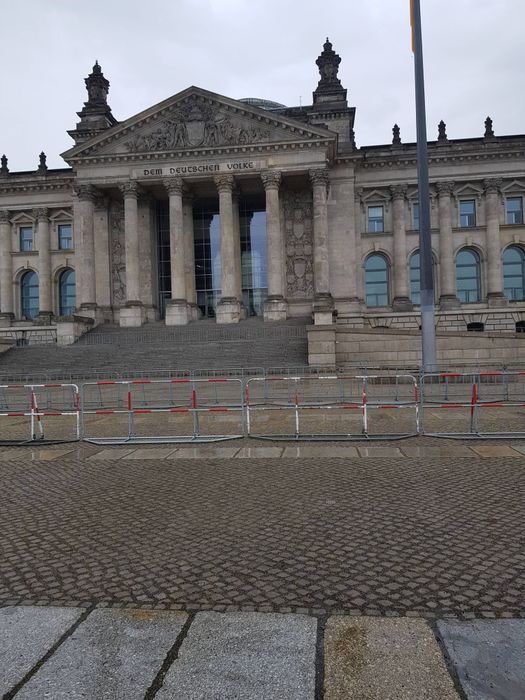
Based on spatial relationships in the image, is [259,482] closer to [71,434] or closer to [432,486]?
[432,486]

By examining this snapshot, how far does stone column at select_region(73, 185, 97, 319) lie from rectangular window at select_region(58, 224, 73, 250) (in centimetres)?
721

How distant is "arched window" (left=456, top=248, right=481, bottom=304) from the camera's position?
4419 centimetres

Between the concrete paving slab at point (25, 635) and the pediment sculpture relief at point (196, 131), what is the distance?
3947cm

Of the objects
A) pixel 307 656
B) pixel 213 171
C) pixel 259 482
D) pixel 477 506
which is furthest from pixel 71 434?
pixel 213 171

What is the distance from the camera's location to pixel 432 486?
6617mm

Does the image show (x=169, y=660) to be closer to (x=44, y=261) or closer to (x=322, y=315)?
(x=322, y=315)

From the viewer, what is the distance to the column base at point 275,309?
125ft

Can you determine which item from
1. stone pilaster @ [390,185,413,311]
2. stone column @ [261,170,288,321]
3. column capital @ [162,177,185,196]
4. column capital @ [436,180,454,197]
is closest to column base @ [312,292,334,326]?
stone column @ [261,170,288,321]

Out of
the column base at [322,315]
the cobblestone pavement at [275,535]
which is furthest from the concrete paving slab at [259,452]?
the column base at [322,315]

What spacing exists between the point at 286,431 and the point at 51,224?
1744 inches

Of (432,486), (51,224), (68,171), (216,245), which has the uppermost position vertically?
(68,171)

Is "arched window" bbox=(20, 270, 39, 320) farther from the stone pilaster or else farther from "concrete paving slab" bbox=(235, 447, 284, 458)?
"concrete paving slab" bbox=(235, 447, 284, 458)

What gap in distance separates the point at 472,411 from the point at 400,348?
1957cm

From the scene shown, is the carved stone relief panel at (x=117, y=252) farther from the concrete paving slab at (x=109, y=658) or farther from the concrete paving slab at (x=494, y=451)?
the concrete paving slab at (x=109, y=658)
